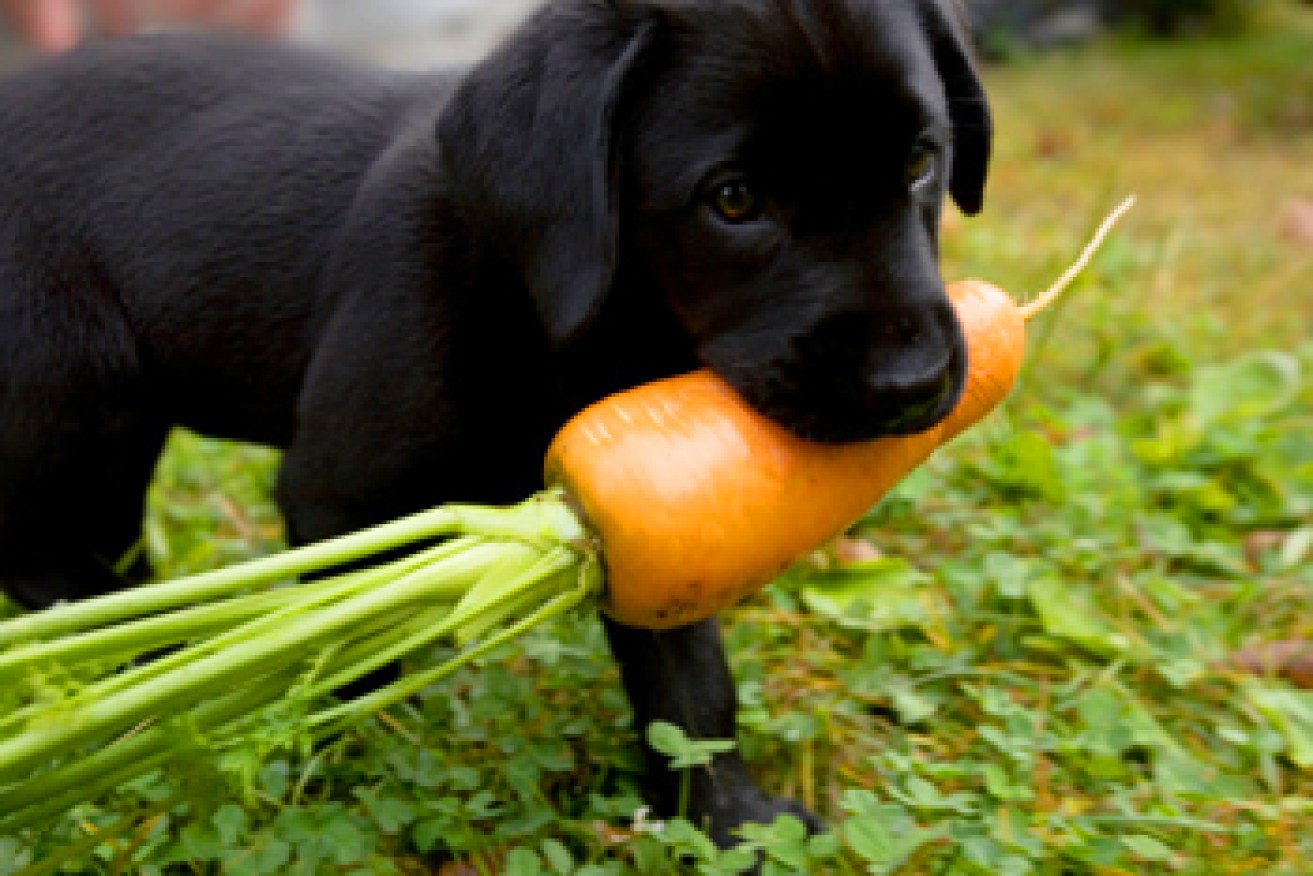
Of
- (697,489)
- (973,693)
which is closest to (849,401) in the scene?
(697,489)

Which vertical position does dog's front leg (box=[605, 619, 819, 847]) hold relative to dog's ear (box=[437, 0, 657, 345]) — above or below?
below

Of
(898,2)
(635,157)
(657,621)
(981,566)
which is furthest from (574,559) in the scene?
(981,566)

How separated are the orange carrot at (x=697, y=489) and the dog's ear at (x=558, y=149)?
0.18m

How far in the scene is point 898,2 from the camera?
2186mm

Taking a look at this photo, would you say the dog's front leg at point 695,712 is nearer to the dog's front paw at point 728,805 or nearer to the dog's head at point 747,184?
the dog's front paw at point 728,805

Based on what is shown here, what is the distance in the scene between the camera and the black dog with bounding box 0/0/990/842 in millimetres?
2021

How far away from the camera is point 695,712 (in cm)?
242

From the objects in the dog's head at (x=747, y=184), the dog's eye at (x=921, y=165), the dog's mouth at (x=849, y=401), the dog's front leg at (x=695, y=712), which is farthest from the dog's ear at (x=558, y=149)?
the dog's front leg at (x=695, y=712)

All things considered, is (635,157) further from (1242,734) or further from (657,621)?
(1242,734)

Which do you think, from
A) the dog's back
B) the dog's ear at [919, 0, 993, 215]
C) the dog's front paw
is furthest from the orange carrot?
the dog's back

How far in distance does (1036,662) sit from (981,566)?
306 mm

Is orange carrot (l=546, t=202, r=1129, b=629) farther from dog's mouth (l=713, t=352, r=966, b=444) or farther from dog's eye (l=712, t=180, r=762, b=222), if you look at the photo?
dog's eye (l=712, t=180, r=762, b=222)

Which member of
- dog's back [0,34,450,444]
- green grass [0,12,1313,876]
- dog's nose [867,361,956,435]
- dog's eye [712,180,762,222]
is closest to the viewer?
dog's nose [867,361,956,435]

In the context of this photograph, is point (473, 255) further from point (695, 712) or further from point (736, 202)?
point (695, 712)
